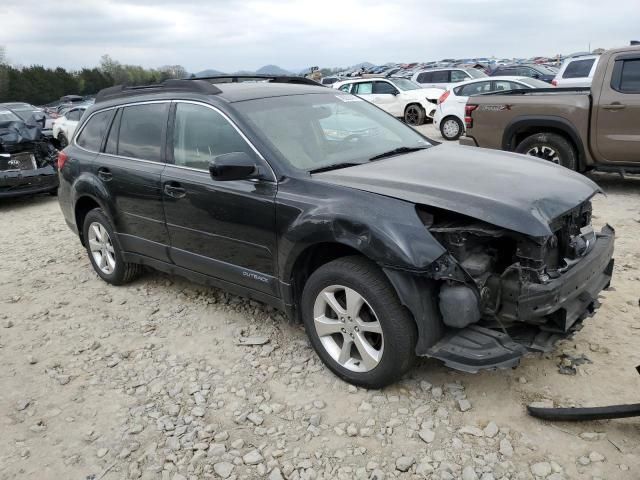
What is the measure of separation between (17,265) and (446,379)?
16.6 ft

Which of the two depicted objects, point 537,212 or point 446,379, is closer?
point 537,212

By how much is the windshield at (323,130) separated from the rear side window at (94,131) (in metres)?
1.88

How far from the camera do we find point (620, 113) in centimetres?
678

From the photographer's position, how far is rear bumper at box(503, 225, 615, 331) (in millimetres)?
2740

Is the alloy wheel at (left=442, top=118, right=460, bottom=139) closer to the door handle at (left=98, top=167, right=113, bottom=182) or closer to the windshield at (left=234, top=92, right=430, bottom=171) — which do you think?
the windshield at (left=234, top=92, right=430, bottom=171)

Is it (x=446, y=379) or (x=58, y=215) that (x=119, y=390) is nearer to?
(x=446, y=379)

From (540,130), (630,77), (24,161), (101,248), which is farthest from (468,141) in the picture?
(24,161)

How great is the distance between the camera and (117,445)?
2.99 metres

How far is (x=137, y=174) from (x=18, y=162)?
6173 millimetres

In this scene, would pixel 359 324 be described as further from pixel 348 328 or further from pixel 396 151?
pixel 396 151

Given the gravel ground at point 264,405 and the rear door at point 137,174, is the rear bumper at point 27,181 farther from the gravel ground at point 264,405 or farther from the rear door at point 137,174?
the gravel ground at point 264,405

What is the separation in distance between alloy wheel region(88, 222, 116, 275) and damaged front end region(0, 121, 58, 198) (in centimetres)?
486

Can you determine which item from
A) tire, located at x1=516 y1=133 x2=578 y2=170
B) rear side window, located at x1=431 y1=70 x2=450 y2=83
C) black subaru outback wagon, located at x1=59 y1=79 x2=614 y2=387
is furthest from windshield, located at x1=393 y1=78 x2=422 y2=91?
black subaru outback wagon, located at x1=59 y1=79 x2=614 y2=387

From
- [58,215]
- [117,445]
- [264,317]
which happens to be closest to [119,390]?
[117,445]
